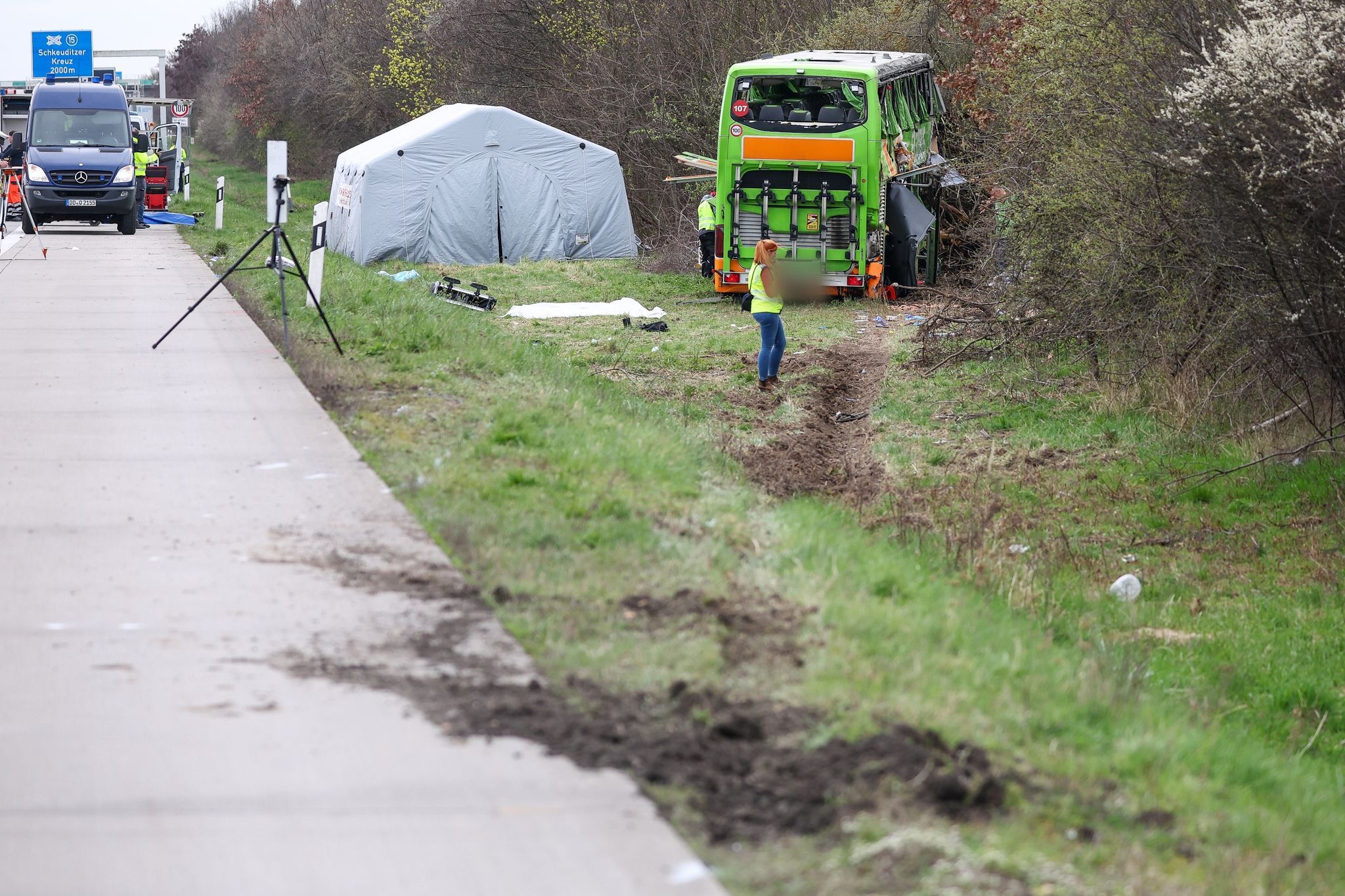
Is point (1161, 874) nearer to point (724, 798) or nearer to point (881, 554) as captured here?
point (724, 798)

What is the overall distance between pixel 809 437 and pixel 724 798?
796cm

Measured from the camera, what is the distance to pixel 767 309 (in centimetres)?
1341

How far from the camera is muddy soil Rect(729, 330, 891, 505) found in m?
10.4

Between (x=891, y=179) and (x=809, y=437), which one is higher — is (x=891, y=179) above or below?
above

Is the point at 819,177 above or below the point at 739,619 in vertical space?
above

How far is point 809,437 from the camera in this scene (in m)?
11.9

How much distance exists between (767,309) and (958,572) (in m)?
5.74

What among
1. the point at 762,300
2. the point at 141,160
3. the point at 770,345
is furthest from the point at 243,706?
the point at 141,160

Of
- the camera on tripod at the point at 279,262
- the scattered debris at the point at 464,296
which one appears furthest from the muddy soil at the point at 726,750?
the scattered debris at the point at 464,296

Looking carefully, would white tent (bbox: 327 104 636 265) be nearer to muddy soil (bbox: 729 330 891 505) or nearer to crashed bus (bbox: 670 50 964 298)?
crashed bus (bbox: 670 50 964 298)

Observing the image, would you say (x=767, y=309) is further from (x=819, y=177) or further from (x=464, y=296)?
(x=819, y=177)

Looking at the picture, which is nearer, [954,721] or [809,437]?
[954,721]

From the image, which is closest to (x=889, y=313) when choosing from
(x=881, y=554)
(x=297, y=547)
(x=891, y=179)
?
(x=891, y=179)

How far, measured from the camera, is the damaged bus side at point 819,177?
19.7 metres
